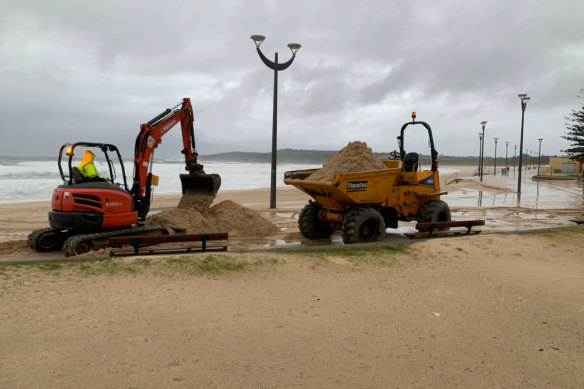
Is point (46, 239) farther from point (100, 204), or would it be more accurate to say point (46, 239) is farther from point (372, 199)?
point (372, 199)

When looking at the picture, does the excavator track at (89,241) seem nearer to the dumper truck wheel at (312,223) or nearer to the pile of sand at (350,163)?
the dumper truck wheel at (312,223)

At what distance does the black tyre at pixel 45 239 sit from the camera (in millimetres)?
8545

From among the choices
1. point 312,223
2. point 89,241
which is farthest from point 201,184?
point 89,241

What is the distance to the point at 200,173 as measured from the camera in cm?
1150

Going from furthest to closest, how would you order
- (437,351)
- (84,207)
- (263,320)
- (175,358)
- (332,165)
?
1. (332,165)
2. (84,207)
3. (263,320)
4. (437,351)
5. (175,358)

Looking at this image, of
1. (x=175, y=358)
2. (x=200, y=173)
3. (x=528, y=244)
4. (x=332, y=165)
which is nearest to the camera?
(x=175, y=358)

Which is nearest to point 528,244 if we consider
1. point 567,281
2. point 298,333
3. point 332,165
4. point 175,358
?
point 567,281

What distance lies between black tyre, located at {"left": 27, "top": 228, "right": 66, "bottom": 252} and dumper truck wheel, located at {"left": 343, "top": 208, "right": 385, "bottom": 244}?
18.0 ft

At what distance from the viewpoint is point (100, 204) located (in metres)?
8.34

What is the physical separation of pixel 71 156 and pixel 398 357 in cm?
674

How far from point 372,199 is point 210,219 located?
398 cm

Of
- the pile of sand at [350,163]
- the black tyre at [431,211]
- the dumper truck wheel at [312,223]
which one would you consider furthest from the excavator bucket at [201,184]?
the black tyre at [431,211]

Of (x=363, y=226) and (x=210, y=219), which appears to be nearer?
(x=363, y=226)

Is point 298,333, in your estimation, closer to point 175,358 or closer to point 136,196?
point 175,358
